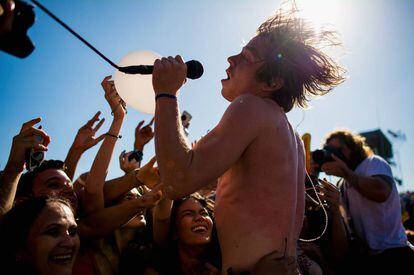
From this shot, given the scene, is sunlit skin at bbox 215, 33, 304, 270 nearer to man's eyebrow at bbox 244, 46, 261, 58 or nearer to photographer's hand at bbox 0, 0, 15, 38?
man's eyebrow at bbox 244, 46, 261, 58

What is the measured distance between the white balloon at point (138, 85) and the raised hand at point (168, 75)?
2.38ft

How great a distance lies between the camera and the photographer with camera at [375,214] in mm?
3248

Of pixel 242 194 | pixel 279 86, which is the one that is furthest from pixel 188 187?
pixel 279 86

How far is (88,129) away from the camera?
3.66m

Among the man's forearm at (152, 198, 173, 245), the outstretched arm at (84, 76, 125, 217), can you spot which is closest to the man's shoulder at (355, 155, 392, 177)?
the man's forearm at (152, 198, 173, 245)

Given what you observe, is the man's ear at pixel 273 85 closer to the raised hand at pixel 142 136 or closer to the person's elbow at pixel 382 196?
the person's elbow at pixel 382 196

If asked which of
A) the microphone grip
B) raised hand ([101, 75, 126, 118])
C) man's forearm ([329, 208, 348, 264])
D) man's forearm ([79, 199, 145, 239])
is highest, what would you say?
raised hand ([101, 75, 126, 118])

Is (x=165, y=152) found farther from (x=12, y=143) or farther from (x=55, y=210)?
(x=12, y=143)

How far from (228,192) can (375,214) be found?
8.15ft

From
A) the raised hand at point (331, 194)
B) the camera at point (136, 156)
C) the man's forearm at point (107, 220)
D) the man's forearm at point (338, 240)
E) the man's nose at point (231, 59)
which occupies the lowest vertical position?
the man's forearm at point (338, 240)

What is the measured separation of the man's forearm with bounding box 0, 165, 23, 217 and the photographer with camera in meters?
2.85

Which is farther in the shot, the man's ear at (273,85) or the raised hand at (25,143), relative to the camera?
the raised hand at (25,143)

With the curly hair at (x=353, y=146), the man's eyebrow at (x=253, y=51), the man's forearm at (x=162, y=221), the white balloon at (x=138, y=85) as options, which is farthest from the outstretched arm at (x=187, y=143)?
the curly hair at (x=353, y=146)

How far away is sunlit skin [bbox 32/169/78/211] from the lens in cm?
273
